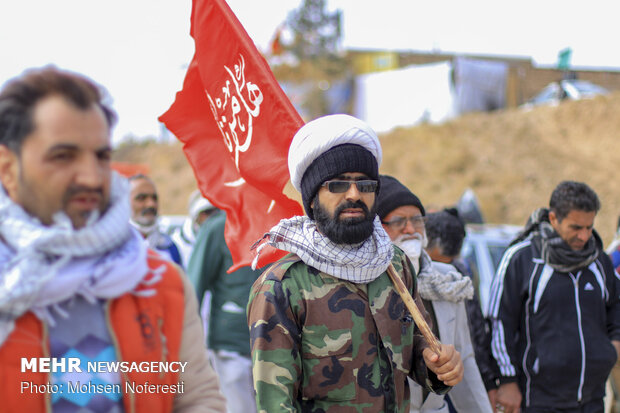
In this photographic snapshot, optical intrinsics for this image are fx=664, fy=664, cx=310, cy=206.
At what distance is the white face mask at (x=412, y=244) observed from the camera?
3.65 meters

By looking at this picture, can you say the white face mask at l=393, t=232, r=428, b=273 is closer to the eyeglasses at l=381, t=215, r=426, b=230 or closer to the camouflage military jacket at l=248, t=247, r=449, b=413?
the eyeglasses at l=381, t=215, r=426, b=230

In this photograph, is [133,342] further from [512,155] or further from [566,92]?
[566,92]

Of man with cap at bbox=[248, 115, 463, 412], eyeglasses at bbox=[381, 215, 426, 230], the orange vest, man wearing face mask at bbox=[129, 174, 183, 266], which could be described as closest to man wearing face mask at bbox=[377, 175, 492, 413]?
eyeglasses at bbox=[381, 215, 426, 230]

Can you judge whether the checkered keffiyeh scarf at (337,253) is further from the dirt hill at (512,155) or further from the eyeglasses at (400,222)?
the dirt hill at (512,155)

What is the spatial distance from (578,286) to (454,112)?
28138mm

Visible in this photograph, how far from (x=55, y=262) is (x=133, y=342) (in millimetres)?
313

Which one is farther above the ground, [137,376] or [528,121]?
[528,121]

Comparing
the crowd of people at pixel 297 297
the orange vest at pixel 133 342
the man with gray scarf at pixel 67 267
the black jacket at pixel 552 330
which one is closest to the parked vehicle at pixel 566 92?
the black jacket at pixel 552 330

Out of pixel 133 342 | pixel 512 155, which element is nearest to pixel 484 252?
pixel 133 342

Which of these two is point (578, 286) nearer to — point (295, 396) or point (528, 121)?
point (295, 396)

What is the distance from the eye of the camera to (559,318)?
438cm

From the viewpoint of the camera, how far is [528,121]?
97.7 feet

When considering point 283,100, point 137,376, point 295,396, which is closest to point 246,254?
point 283,100

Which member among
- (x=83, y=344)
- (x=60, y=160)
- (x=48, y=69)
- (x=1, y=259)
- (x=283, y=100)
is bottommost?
(x=83, y=344)
